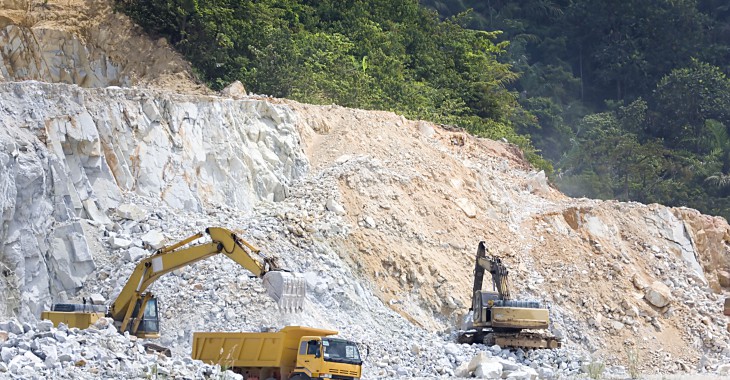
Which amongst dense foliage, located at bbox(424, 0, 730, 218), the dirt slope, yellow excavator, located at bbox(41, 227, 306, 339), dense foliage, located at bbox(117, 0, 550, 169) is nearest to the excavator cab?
yellow excavator, located at bbox(41, 227, 306, 339)

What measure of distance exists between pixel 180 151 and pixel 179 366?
1186cm

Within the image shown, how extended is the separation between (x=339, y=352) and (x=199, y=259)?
150 inches

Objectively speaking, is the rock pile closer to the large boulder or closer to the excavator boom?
the excavator boom

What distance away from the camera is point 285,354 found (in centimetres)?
2017

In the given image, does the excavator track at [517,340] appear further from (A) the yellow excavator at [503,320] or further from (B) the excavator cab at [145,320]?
(B) the excavator cab at [145,320]

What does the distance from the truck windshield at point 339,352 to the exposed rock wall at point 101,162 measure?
Answer: 7.26 metres

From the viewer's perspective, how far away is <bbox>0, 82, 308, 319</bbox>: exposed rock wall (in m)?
25.0

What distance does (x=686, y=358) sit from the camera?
2933 cm

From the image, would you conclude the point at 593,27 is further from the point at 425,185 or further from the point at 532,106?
the point at 425,185

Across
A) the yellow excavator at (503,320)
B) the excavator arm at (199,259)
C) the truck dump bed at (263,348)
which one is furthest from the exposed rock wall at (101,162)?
the yellow excavator at (503,320)

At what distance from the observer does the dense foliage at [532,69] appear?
38.5 m

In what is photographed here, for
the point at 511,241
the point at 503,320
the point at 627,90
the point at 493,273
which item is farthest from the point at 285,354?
the point at 627,90

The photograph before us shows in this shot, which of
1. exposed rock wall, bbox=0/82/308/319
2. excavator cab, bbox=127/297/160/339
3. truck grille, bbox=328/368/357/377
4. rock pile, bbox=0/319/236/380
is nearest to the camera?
rock pile, bbox=0/319/236/380

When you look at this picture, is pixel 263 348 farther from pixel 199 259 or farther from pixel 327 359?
pixel 199 259
